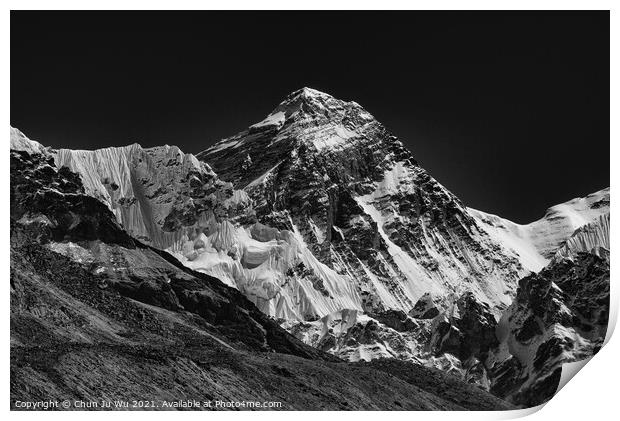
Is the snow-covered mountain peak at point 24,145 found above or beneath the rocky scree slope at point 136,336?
above

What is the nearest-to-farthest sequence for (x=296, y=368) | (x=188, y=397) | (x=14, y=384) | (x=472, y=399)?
(x=14, y=384) → (x=188, y=397) → (x=296, y=368) → (x=472, y=399)

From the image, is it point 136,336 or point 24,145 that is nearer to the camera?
point 136,336

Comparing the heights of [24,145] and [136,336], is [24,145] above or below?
above

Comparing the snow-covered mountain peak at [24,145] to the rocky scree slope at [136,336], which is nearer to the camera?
the rocky scree slope at [136,336]

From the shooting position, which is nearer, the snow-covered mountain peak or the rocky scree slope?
the rocky scree slope


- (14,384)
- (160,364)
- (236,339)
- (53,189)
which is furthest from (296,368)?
(53,189)

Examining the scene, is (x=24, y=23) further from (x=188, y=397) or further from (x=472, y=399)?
(x=472, y=399)

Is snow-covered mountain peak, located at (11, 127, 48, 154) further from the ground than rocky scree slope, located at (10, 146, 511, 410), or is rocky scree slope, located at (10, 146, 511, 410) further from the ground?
snow-covered mountain peak, located at (11, 127, 48, 154)
